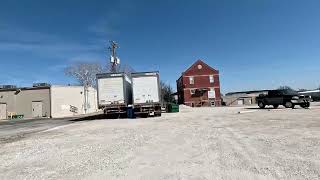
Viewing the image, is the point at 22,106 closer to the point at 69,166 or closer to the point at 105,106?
the point at 105,106

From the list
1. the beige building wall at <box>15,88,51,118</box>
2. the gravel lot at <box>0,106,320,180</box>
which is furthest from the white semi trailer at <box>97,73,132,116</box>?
the beige building wall at <box>15,88,51,118</box>

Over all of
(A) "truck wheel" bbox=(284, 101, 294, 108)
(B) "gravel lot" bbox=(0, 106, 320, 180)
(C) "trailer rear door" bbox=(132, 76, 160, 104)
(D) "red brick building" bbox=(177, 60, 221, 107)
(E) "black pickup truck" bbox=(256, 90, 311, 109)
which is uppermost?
(D) "red brick building" bbox=(177, 60, 221, 107)

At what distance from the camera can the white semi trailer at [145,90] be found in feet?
102

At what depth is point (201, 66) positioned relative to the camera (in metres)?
80.5

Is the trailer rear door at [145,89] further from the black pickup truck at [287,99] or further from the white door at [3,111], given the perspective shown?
the white door at [3,111]

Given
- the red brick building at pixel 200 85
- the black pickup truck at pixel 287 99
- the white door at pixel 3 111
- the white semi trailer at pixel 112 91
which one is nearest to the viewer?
the white semi trailer at pixel 112 91

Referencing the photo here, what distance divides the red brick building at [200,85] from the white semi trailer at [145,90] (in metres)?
48.6

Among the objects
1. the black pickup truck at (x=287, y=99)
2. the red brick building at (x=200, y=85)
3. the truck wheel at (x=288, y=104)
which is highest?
the red brick building at (x=200, y=85)

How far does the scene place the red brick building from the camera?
79300 mm

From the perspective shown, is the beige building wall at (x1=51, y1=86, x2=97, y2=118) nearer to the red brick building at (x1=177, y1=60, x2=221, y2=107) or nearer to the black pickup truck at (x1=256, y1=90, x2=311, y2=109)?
the red brick building at (x1=177, y1=60, x2=221, y2=107)

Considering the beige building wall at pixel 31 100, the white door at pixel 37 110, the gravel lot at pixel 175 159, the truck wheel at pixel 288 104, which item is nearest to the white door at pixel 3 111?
the beige building wall at pixel 31 100

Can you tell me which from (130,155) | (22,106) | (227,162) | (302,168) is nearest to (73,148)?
(130,155)

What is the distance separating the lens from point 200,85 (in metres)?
79.6

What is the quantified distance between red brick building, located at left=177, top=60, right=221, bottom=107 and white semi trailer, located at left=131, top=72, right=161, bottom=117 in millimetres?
48599
